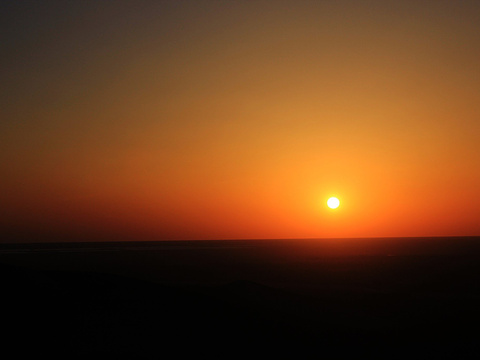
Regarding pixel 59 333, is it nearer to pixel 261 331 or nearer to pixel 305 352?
pixel 261 331

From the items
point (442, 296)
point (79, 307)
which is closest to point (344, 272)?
point (442, 296)

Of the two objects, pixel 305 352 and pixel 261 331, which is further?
pixel 261 331

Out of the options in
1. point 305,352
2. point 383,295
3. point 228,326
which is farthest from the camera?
point 383,295

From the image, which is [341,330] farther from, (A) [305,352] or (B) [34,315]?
(B) [34,315]

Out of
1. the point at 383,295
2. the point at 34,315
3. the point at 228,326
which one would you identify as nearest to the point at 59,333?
the point at 34,315

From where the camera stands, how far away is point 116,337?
15.9 metres

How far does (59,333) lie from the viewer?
1584 cm

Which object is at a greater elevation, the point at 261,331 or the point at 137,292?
the point at 137,292

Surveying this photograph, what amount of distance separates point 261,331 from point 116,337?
5.62 meters

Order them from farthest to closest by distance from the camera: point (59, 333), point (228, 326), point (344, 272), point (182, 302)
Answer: point (344, 272), point (182, 302), point (228, 326), point (59, 333)

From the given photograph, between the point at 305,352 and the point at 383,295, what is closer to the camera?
the point at 305,352

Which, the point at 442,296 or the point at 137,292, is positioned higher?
the point at 137,292

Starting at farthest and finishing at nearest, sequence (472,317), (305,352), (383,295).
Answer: (383,295) < (472,317) < (305,352)

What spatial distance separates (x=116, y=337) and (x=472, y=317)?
59.1 feet
